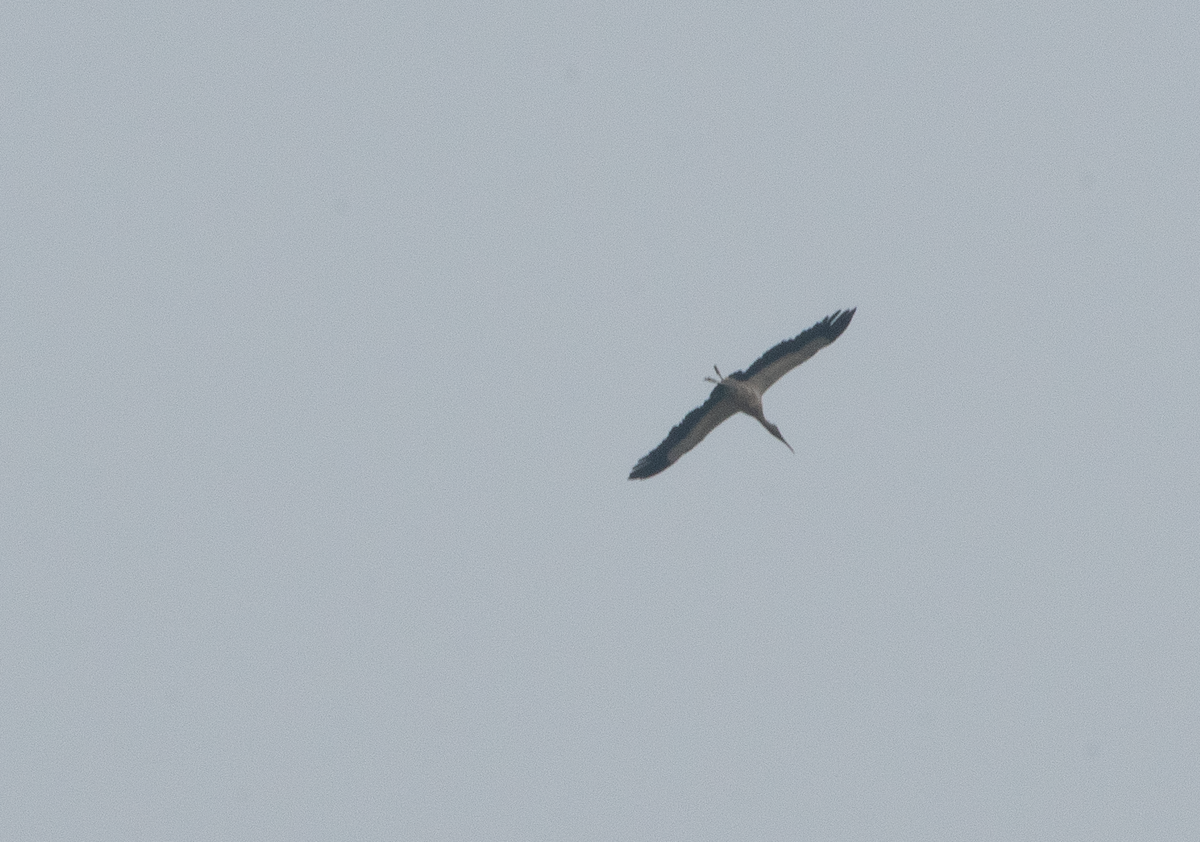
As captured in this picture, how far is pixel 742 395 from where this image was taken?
31719 mm

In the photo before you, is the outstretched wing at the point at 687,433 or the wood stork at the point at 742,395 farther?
the outstretched wing at the point at 687,433

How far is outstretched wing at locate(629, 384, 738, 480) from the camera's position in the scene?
105 feet

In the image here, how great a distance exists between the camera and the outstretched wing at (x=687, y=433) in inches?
1260

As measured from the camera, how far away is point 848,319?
31.0 metres

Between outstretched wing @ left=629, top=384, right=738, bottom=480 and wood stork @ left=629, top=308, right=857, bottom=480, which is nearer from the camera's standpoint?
wood stork @ left=629, top=308, right=857, bottom=480

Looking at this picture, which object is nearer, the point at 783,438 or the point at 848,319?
the point at 848,319

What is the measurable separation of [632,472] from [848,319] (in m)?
4.77

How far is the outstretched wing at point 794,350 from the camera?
A: 31.0 meters

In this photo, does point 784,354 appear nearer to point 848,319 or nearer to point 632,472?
point 848,319

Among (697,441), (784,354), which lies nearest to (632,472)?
(697,441)

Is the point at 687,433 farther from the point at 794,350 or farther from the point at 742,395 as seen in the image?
the point at 794,350

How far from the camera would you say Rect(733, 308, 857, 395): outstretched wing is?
102 feet

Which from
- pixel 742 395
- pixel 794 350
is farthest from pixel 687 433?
pixel 794 350

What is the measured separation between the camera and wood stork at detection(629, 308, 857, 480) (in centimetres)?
3105
